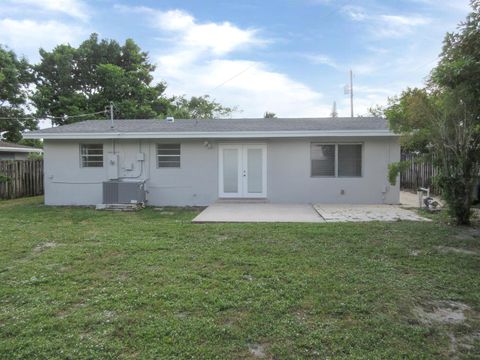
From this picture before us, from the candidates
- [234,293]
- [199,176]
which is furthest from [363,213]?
[234,293]

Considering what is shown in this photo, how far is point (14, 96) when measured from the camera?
22.9 meters

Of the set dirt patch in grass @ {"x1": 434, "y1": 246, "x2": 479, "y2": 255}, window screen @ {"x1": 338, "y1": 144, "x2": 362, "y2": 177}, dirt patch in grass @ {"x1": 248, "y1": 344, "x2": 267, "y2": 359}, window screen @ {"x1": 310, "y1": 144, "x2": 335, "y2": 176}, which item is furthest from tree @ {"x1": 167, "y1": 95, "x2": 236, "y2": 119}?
dirt patch in grass @ {"x1": 248, "y1": 344, "x2": 267, "y2": 359}

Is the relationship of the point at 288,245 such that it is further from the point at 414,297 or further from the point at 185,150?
the point at 185,150

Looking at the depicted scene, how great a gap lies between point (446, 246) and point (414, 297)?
8.21ft

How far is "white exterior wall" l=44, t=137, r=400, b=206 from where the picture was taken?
10.7m

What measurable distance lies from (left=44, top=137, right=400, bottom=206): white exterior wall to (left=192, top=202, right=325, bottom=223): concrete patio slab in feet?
2.93

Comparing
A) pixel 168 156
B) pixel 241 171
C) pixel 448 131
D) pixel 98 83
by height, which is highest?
pixel 98 83

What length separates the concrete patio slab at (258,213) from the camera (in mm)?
7863

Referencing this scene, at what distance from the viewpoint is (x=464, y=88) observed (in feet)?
16.6

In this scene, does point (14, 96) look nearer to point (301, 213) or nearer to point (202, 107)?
point (202, 107)

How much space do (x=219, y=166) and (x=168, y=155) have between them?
68.0 inches

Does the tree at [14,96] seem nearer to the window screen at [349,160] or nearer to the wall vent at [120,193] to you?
the wall vent at [120,193]

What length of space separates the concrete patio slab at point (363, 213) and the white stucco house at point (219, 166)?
0.94 m

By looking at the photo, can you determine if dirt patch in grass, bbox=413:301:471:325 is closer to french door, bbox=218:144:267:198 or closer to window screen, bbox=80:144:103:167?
french door, bbox=218:144:267:198
